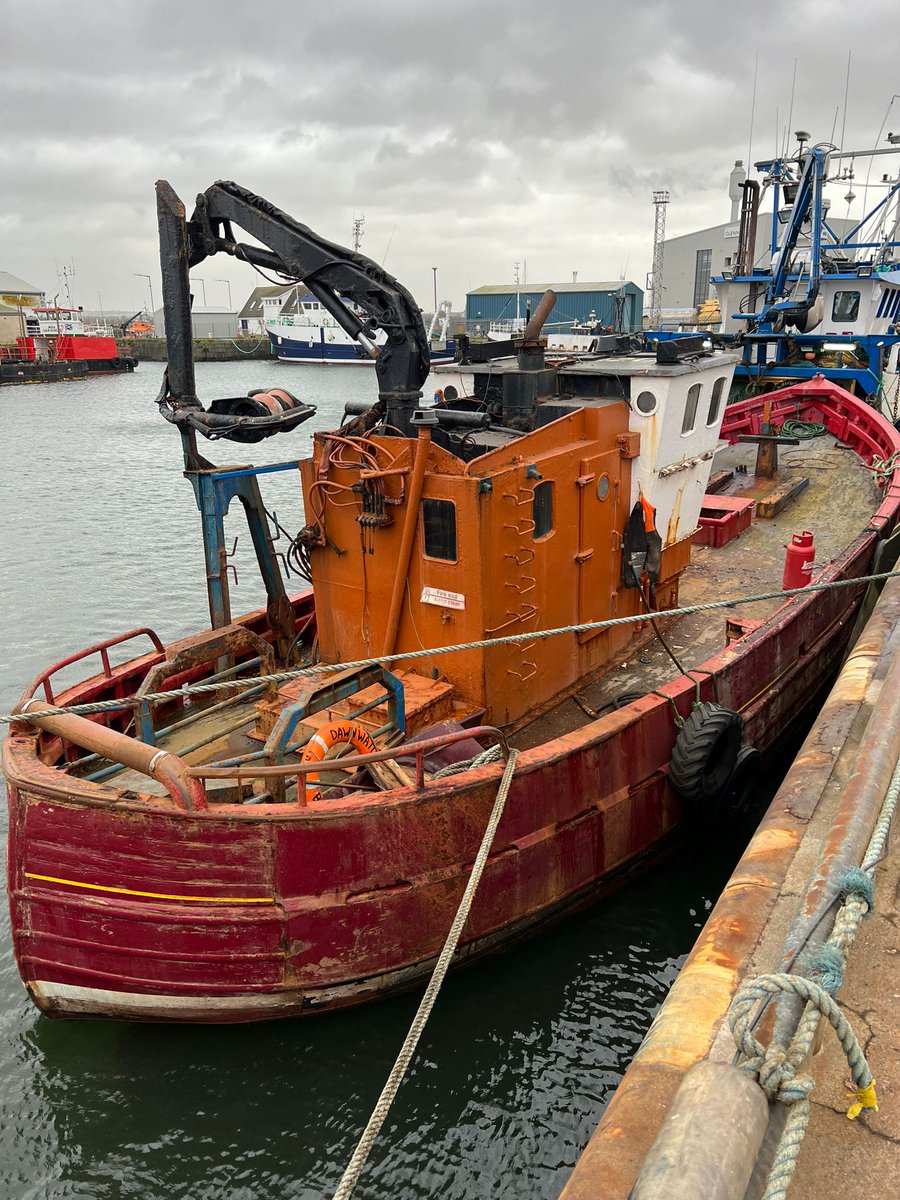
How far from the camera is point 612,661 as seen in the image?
8578 millimetres

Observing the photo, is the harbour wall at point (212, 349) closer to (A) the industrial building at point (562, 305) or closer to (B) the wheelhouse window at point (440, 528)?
(A) the industrial building at point (562, 305)

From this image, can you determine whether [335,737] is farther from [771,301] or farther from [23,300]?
Answer: [23,300]

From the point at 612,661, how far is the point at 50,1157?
233 inches

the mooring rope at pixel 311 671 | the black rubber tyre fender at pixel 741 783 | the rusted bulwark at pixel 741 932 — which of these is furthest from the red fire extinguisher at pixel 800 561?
the rusted bulwark at pixel 741 932

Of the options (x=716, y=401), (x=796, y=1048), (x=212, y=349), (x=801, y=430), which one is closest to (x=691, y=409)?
(x=716, y=401)

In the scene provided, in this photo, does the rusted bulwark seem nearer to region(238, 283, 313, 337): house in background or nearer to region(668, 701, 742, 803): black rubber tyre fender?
region(668, 701, 742, 803): black rubber tyre fender

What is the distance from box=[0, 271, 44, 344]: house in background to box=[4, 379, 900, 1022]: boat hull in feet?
253

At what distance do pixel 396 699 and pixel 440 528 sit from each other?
1.39 m

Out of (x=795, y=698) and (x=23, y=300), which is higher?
(x=23, y=300)

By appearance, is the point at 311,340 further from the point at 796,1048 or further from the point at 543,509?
the point at 796,1048

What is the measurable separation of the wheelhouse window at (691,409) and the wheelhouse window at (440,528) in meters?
3.18

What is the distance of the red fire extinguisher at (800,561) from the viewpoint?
923cm

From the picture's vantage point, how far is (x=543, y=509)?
283 inches

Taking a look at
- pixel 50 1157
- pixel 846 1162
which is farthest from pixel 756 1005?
pixel 50 1157
